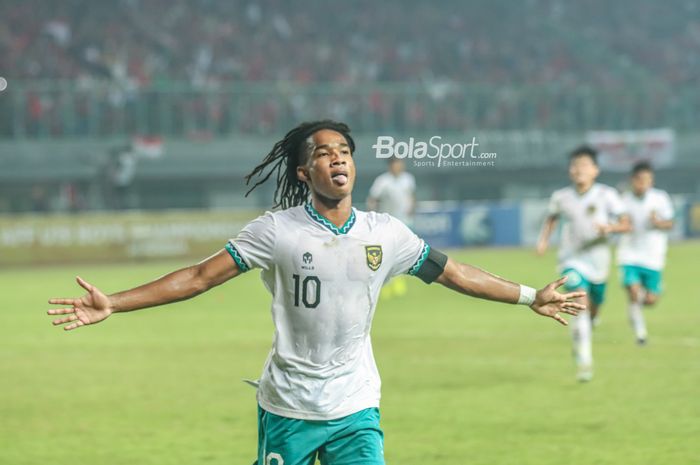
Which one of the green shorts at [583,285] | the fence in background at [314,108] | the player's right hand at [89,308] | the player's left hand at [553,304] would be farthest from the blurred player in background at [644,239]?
the fence in background at [314,108]

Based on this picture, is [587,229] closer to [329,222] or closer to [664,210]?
[664,210]

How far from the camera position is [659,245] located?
15398mm

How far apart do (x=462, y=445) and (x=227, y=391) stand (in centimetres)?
348

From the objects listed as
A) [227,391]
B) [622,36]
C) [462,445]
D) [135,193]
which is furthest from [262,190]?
[462,445]

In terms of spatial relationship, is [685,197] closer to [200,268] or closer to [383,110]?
[383,110]

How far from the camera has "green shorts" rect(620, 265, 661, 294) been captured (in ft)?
49.9

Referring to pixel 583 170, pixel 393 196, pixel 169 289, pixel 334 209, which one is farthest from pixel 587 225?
pixel 393 196

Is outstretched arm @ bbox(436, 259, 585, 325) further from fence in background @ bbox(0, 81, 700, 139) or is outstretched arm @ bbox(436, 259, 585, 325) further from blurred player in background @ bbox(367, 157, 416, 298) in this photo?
fence in background @ bbox(0, 81, 700, 139)

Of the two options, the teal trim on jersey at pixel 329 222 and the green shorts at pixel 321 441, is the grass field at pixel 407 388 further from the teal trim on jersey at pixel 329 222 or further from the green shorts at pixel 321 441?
the teal trim on jersey at pixel 329 222

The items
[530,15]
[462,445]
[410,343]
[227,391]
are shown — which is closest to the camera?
[462,445]

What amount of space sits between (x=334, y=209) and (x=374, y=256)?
258 millimetres

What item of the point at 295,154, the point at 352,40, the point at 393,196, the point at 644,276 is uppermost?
the point at 352,40

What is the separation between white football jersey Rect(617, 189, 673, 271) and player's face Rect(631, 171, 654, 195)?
0.11m

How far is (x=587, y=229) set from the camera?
40.8 ft
